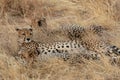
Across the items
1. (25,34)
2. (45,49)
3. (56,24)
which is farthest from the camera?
(56,24)

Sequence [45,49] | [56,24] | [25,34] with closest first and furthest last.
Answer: [25,34] → [45,49] → [56,24]

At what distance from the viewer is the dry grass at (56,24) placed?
527 cm

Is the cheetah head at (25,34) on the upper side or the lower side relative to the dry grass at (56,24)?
upper

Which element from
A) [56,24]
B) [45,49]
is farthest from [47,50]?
[56,24]

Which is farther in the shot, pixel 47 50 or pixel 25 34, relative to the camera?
pixel 47 50

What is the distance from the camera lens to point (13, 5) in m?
7.70

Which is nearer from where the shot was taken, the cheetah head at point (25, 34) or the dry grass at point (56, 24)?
the dry grass at point (56, 24)

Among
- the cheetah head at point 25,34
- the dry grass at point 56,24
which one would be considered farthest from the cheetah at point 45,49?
the dry grass at point 56,24

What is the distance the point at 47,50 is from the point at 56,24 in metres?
1.43

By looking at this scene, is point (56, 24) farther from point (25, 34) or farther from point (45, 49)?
point (25, 34)

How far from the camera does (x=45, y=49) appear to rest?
19.0 feet

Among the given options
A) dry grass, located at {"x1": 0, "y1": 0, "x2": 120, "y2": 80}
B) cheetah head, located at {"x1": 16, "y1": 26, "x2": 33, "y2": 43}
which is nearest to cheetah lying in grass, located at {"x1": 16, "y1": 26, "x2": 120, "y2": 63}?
cheetah head, located at {"x1": 16, "y1": 26, "x2": 33, "y2": 43}

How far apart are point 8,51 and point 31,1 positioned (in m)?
1.78

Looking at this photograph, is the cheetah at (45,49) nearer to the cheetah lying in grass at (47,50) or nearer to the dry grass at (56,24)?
the cheetah lying in grass at (47,50)
